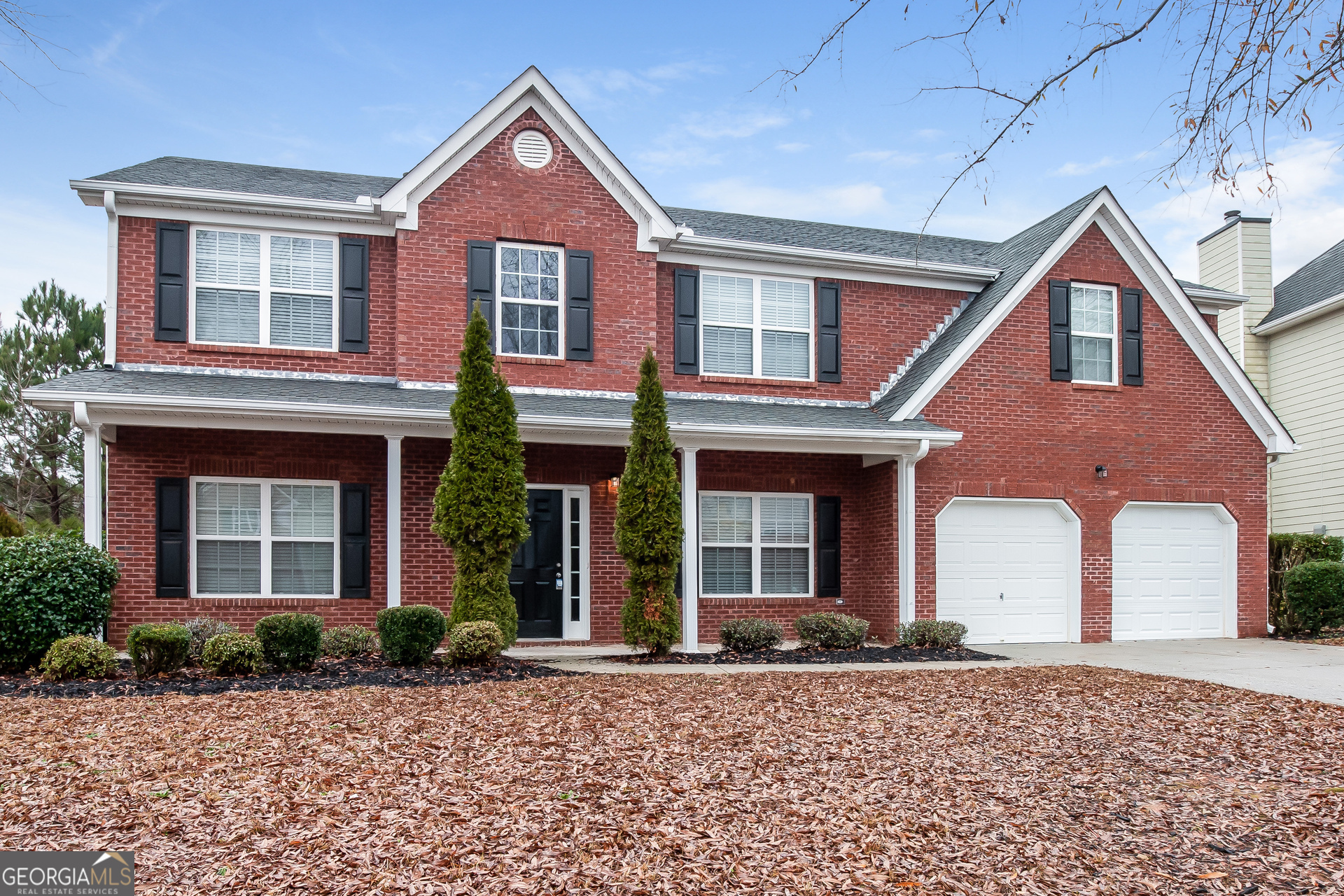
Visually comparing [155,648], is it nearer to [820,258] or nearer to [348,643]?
[348,643]

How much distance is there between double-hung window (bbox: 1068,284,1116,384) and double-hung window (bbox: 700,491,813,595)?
183 inches

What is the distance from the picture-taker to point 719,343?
1505 cm

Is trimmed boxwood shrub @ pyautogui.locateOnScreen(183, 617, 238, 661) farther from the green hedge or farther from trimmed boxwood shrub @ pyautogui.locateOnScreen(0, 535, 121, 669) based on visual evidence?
the green hedge

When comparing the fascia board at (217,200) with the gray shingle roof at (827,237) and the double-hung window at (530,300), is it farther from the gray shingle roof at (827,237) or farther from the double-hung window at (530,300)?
the gray shingle roof at (827,237)

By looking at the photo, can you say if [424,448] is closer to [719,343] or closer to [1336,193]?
[719,343]

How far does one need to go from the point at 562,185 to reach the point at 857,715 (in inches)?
341

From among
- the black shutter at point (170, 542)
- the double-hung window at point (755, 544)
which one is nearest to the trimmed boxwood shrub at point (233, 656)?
the black shutter at point (170, 542)

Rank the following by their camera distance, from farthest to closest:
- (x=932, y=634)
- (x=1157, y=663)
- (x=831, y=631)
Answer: (x=932, y=634) → (x=831, y=631) → (x=1157, y=663)

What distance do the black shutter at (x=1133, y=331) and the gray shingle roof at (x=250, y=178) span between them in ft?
35.9

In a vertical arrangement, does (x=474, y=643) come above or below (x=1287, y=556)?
below

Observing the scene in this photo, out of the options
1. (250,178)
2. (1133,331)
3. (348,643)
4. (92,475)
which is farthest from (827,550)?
(250,178)

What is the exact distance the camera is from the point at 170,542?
12.4m

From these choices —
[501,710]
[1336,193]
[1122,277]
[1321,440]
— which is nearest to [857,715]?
[501,710]

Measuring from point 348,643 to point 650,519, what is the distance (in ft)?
12.2
